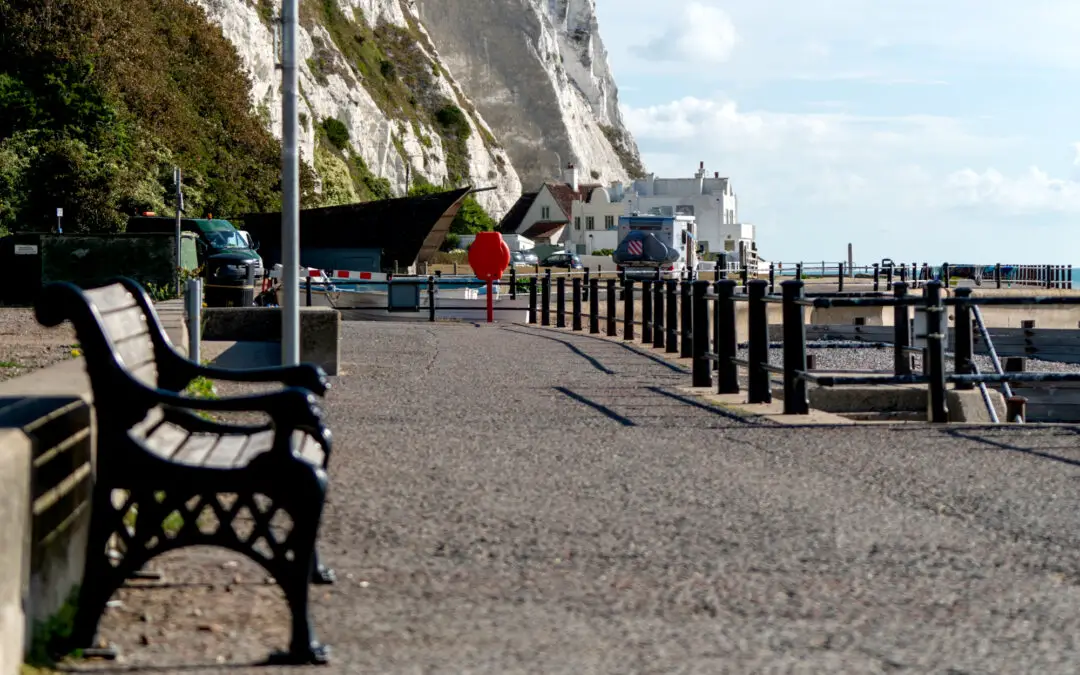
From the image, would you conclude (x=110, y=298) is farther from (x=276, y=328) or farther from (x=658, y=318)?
(x=658, y=318)

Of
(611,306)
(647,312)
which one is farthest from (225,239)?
(647,312)

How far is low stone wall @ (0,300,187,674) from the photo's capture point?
3811 mm

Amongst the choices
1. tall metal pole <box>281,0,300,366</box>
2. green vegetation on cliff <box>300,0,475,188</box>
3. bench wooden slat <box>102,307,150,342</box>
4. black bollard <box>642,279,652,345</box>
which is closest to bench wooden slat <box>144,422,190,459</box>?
bench wooden slat <box>102,307,150,342</box>

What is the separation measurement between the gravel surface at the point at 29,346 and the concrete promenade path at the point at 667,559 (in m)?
3.96

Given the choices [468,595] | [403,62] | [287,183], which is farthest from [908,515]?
[403,62]

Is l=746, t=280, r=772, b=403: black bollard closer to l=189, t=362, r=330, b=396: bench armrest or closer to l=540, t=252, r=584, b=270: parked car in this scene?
l=189, t=362, r=330, b=396: bench armrest

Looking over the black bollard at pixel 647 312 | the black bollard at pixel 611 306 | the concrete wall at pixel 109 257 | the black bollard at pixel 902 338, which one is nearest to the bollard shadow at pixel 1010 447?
the black bollard at pixel 902 338

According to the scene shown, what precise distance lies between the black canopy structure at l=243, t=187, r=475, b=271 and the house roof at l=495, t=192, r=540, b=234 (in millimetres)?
74401

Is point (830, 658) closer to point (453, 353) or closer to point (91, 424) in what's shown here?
point (91, 424)

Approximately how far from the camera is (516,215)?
444 ft

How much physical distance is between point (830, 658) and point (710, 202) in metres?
132

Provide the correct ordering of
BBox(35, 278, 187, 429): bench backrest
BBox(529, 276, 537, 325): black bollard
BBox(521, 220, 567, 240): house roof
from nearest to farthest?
BBox(35, 278, 187, 429): bench backrest < BBox(529, 276, 537, 325): black bollard < BBox(521, 220, 567, 240): house roof

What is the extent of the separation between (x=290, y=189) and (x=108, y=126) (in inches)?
1752

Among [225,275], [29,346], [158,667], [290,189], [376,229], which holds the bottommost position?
[158,667]
